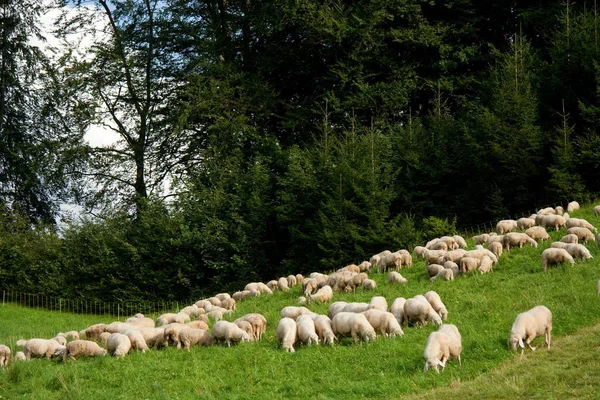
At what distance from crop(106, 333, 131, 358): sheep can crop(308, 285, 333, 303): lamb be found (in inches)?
194

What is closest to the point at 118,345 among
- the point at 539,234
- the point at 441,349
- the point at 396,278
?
the point at 441,349

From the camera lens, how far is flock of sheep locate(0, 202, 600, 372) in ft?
37.2

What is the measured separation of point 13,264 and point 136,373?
77.4ft

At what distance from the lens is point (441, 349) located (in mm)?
10641

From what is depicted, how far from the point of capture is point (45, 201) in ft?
143

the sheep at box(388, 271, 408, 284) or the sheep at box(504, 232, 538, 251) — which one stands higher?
the sheep at box(504, 232, 538, 251)

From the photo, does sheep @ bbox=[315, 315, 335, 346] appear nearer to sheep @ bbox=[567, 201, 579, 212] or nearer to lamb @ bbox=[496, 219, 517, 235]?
lamb @ bbox=[496, 219, 517, 235]

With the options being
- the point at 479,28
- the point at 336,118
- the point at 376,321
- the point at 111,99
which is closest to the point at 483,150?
the point at 336,118

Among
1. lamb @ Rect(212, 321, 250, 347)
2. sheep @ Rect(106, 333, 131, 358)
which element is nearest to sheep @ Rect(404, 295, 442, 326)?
lamb @ Rect(212, 321, 250, 347)

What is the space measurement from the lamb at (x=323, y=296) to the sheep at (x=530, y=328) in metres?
6.36

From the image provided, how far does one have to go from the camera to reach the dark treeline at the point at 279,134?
26.9m

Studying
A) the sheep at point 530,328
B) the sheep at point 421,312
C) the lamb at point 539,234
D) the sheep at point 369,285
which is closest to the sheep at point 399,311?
the sheep at point 421,312

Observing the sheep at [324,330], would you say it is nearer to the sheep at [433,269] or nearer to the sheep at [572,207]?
the sheep at [433,269]

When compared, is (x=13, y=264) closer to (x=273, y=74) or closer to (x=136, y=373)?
(x=273, y=74)
